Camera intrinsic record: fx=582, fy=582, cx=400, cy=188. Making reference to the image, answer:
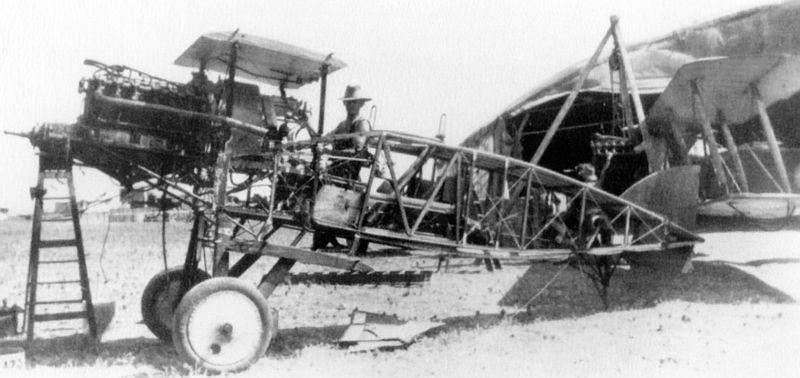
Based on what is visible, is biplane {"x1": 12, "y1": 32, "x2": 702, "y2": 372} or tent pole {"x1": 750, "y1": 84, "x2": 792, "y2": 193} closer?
biplane {"x1": 12, "y1": 32, "x2": 702, "y2": 372}

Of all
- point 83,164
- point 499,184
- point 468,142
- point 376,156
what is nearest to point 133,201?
point 83,164

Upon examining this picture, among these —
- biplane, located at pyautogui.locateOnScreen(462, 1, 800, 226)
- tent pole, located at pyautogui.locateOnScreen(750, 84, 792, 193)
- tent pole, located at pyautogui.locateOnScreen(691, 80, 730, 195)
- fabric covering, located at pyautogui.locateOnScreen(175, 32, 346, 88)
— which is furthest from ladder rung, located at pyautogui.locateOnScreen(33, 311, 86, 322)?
tent pole, located at pyautogui.locateOnScreen(750, 84, 792, 193)

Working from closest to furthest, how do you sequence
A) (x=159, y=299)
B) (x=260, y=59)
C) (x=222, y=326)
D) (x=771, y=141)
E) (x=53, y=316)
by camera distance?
1. (x=222, y=326)
2. (x=53, y=316)
3. (x=159, y=299)
4. (x=260, y=59)
5. (x=771, y=141)

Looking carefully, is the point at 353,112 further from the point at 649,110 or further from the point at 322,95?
the point at 649,110

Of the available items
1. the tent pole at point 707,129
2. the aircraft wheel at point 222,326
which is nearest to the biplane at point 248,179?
the aircraft wheel at point 222,326

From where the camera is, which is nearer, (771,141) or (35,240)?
(35,240)

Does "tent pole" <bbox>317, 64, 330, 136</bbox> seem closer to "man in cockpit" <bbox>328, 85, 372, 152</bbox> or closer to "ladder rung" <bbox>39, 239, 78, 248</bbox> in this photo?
"man in cockpit" <bbox>328, 85, 372, 152</bbox>

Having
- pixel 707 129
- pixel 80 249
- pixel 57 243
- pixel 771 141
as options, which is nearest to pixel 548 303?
pixel 707 129
